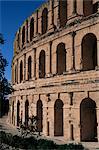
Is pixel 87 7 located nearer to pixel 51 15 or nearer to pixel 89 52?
pixel 89 52

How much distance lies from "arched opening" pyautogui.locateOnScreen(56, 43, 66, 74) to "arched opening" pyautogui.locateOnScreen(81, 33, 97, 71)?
2909 mm

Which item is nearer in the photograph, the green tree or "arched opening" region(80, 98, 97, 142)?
the green tree

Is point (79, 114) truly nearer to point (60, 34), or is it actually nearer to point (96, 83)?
point (96, 83)

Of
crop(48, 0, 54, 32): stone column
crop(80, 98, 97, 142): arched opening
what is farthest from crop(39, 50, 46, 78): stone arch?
crop(80, 98, 97, 142): arched opening

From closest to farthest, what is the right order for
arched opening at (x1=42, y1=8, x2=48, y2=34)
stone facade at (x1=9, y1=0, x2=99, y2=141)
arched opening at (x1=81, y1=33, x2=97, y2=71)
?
stone facade at (x1=9, y1=0, x2=99, y2=141)
arched opening at (x1=81, y1=33, x2=97, y2=71)
arched opening at (x1=42, y1=8, x2=48, y2=34)

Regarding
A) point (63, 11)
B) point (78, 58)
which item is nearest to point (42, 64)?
point (63, 11)

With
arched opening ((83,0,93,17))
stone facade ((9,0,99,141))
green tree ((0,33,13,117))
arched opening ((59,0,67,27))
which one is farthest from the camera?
arched opening ((59,0,67,27))

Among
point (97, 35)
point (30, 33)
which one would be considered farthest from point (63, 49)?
point (30, 33)

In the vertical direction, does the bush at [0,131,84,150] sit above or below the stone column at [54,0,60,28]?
below

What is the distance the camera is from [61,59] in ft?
83.3

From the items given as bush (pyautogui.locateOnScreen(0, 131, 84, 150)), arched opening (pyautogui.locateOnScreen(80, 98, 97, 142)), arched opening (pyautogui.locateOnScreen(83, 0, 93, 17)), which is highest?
arched opening (pyautogui.locateOnScreen(83, 0, 93, 17))

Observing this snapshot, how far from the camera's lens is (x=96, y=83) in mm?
20500

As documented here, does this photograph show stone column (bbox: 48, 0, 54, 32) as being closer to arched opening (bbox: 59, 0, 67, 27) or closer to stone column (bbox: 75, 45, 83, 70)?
arched opening (bbox: 59, 0, 67, 27)

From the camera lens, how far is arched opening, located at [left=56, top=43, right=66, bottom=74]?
25219 mm
